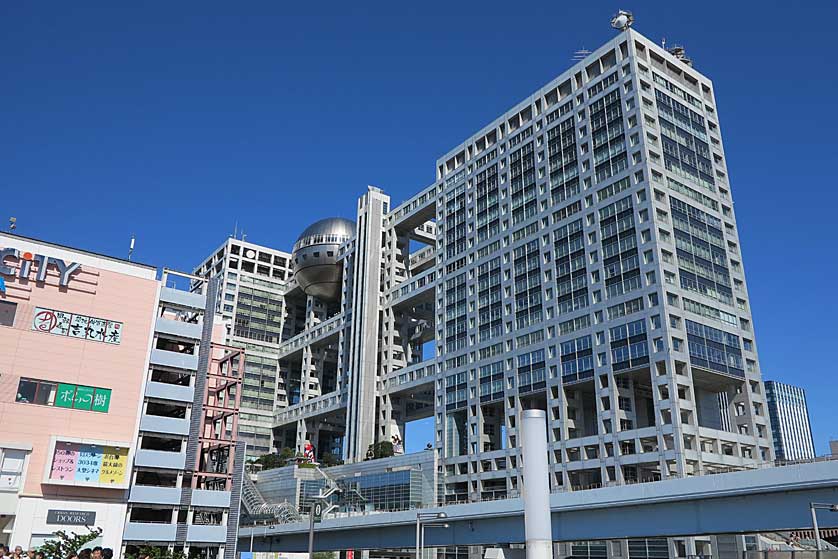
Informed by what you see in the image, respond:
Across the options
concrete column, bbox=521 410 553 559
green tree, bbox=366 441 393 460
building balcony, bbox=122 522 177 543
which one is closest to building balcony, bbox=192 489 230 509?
building balcony, bbox=122 522 177 543

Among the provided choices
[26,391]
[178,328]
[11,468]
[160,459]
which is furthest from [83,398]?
[178,328]

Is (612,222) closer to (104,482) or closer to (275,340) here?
(104,482)

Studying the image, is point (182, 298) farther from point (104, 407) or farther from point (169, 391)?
point (104, 407)

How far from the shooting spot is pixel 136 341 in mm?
65938

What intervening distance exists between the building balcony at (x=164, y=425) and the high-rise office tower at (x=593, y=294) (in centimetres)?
4278

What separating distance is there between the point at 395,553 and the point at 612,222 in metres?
58.7

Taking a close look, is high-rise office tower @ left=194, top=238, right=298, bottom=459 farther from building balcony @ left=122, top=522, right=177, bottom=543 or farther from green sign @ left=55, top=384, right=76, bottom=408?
green sign @ left=55, top=384, right=76, bottom=408

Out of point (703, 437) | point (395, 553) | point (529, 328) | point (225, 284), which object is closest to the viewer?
point (703, 437)

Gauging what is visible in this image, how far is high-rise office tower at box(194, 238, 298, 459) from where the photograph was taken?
154 metres

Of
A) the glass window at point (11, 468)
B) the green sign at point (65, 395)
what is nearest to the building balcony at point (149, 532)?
the glass window at point (11, 468)

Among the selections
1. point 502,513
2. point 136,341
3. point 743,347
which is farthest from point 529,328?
point 136,341

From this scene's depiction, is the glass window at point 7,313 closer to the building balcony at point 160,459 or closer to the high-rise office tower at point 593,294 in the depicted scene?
the building balcony at point 160,459

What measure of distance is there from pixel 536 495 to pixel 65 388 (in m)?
48.5

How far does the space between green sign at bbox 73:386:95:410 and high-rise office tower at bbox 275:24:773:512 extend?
51.7m
